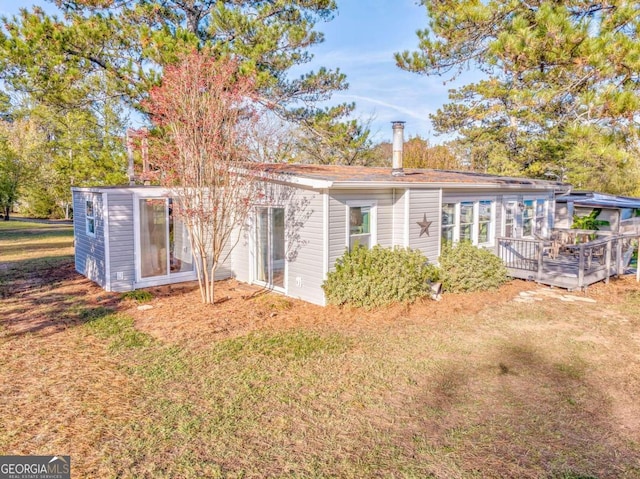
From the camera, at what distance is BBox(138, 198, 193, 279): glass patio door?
10000 mm

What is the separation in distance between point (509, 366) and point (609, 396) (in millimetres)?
1167

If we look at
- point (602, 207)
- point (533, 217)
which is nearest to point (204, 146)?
point (533, 217)

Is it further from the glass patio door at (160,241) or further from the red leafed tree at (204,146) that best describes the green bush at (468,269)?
the glass patio door at (160,241)

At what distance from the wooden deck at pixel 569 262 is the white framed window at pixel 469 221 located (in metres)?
0.54

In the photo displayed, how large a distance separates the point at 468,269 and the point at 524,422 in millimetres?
5897

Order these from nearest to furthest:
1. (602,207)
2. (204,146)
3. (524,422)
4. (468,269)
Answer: (524,422)
(204,146)
(468,269)
(602,207)

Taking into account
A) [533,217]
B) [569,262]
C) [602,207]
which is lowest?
[569,262]

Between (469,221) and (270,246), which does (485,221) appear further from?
(270,246)

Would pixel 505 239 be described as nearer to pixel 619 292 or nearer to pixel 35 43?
pixel 619 292

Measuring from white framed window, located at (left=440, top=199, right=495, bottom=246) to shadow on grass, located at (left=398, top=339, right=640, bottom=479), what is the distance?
18.6 ft

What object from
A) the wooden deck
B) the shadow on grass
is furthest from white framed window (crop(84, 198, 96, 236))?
the wooden deck

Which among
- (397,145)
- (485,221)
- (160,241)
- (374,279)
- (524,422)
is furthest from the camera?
(485,221)

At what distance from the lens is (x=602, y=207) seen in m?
15.4

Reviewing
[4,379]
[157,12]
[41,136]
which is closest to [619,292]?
[4,379]
